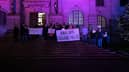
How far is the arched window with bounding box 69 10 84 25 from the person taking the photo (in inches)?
2248

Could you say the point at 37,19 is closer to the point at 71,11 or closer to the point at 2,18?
the point at 71,11

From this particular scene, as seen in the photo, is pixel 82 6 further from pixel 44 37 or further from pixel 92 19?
pixel 44 37

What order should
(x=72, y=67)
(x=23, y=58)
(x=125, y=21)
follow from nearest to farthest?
1. (x=72, y=67)
2. (x=23, y=58)
3. (x=125, y=21)

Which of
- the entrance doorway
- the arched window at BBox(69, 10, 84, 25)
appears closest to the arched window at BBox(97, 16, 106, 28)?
the arched window at BBox(69, 10, 84, 25)

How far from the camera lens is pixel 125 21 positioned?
32.7m

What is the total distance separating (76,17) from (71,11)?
1.07m

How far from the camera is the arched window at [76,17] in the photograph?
187 ft

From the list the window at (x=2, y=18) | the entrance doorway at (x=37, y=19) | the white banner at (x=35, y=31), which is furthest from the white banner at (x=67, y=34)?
the entrance doorway at (x=37, y=19)

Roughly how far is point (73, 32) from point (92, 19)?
1072 inches

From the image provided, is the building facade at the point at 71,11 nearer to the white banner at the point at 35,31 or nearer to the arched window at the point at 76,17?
the arched window at the point at 76,17

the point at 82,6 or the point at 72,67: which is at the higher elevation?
the point at 82,6

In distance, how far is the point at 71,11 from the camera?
56.9 m

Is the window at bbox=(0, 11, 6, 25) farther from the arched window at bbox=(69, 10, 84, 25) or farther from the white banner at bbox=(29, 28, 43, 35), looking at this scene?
the arched window at bbox=(69, 10, 84, 25)

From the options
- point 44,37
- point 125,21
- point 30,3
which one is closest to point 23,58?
point 125,21
